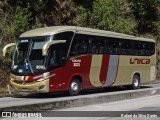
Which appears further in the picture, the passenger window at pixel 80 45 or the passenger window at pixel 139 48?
the passenger window at pixel 139 48

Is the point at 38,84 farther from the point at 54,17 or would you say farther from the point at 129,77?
the point at 54,17

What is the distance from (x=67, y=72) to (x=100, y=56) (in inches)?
119

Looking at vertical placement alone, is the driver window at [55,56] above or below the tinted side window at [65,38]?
below

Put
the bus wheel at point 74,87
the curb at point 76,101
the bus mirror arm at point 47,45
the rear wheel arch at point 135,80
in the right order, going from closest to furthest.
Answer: the curb at point 76,101
the bus mirror arm at point 47,45
the bus wheel at point 74,87
the rear wheel arch at point 135,80

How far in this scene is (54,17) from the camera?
3200 centimetres

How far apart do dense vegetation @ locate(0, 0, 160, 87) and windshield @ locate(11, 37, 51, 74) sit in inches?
242

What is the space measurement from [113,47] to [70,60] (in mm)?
4224

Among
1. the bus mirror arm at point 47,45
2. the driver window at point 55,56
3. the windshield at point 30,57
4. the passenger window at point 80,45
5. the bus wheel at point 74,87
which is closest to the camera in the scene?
the bus mirror arm at point 47,45

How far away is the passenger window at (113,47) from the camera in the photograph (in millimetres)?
23062

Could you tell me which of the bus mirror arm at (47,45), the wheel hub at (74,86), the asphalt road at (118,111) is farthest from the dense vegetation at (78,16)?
the asphalt road at (118,111)

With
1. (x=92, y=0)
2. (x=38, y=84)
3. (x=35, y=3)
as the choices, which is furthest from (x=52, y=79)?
(x=92, y=0)

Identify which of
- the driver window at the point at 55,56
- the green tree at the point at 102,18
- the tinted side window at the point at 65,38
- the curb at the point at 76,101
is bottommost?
the curb at the point at 76,101

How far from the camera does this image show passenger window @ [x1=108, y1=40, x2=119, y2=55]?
23062 millimetres

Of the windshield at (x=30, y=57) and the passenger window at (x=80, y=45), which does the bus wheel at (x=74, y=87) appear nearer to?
the passenger window at (x=80, y=45)
